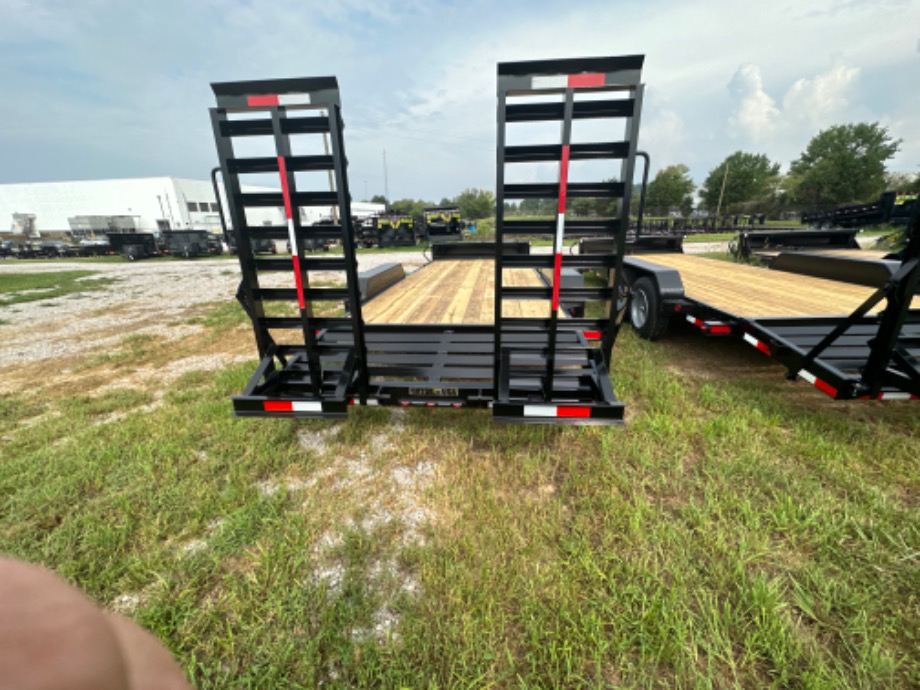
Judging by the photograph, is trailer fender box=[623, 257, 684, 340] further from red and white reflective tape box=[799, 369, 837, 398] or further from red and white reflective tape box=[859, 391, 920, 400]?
red and white reflective tape box=[859, 391, 920, 400]

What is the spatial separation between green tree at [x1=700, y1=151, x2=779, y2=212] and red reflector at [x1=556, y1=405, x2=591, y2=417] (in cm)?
6836

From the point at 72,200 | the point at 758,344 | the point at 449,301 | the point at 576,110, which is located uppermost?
the point at 72,200

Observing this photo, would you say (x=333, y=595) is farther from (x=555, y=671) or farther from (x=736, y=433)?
(x=736, y=433)

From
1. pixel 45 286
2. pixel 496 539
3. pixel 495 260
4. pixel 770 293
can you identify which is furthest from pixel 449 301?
pixel 45 286

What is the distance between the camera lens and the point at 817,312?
13.1 feet

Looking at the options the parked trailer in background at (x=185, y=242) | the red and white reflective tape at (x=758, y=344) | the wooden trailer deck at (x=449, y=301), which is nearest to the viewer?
the red and white reflective tape at (x=758, y=344)

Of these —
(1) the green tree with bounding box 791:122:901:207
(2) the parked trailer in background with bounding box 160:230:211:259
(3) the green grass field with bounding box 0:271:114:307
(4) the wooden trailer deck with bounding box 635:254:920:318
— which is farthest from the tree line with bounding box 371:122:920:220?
(4) the wooden trailer deck with bounding box 635:254:920:318

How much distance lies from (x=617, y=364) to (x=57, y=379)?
7.23 m

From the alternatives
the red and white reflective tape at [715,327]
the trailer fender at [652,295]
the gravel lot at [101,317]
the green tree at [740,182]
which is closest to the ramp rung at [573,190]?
the trailer fender at [652,295]

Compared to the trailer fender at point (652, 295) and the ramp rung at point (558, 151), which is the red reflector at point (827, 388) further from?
the ramp rung at point (558, 151)

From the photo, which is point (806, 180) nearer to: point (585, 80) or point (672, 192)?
point (672, 192)

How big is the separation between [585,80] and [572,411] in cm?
202

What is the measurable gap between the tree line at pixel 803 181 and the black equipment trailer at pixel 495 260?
3601cm

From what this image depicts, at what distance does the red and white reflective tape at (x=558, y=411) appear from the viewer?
8.48ft
